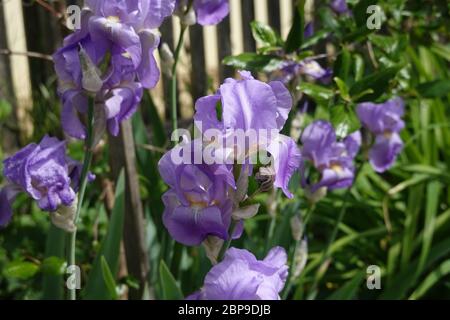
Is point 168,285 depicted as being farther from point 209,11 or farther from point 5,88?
point 5,88

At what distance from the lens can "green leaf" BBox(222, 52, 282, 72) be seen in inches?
52.1

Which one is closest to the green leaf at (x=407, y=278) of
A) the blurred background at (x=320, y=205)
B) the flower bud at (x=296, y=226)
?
the blurred background at (x=320, y=205)

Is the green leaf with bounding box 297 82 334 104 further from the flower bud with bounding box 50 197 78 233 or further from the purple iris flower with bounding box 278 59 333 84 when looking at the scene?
the flower bud with bounding box 50 197 78 233

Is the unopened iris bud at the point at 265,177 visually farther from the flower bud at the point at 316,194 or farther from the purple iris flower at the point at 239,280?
the flower bud at the point at 316,194

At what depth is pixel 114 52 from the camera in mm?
1032

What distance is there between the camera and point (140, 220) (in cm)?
156

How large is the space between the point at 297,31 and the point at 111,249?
535mm

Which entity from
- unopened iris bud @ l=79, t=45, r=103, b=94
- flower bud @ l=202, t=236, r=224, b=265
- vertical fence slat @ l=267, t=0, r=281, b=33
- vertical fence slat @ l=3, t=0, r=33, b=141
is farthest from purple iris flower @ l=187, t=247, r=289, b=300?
vertical fence slat @ l=267, t=0, r=281, b=33

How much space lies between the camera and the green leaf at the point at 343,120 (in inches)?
49.3

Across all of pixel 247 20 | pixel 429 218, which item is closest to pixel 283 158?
pixel 429 218

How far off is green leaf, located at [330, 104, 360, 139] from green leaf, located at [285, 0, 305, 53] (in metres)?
0.14
